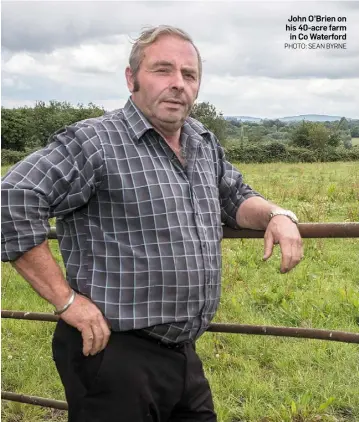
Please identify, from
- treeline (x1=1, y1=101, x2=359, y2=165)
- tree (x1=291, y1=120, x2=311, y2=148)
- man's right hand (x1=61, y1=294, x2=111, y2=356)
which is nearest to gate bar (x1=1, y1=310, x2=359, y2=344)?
man's right hand (x1=61, y1=294, x2=111, y2=356)

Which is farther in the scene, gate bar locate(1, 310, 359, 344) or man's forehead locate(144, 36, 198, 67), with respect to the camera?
gate bar locate(1, 310, 359, 344)

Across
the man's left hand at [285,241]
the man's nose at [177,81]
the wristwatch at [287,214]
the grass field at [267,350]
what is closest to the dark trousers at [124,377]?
the man's left hand at [285,241]

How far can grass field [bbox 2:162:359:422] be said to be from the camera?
3285 mm

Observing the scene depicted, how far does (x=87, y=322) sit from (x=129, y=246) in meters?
0.28

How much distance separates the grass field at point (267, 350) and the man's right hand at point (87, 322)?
4.96 feet

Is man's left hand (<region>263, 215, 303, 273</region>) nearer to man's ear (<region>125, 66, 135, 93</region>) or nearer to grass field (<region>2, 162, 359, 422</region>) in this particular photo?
man's ear (<region>125, 66, 135, 93</region>)

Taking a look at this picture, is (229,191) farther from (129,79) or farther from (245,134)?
(245,134)

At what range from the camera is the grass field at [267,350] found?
329cm

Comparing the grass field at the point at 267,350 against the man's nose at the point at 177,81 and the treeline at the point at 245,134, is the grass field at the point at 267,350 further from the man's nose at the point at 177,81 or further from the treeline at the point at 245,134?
the treeline at the point at 245,134

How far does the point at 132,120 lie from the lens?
2.09 metres

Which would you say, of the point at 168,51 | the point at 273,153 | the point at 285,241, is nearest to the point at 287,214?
the point at 285,241

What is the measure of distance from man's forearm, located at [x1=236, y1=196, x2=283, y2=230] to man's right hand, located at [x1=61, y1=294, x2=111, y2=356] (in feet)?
2.44

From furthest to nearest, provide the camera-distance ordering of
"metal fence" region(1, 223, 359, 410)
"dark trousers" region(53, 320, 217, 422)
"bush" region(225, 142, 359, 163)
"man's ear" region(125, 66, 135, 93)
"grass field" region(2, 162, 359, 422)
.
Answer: "bush" region(225, 142, 359, 163) < "grass field" region(2, 162, 359, 422) < "man's ear" region(125, 66, 135, 93) < "metal fence" region(1, 223, 359, 410) < "dark trousers" region(53, 320, 217, 422)

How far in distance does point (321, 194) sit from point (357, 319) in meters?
6.86
